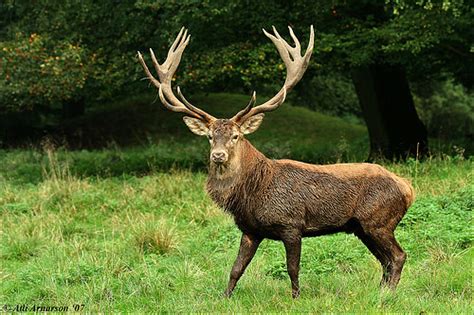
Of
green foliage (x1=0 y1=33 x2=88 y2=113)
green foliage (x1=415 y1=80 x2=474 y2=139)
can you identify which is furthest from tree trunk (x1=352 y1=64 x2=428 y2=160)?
green foliage (x1=0 y1=33 x2=88 y2=113)

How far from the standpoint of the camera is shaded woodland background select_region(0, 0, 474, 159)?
549 inches

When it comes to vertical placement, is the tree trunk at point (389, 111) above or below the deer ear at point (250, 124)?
below

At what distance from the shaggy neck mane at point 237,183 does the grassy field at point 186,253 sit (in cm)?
81

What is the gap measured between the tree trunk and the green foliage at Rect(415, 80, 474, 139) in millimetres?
4739

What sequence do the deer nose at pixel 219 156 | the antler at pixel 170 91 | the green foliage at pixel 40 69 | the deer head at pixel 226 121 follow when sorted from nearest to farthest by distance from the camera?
the deer nose at pixel 219 156 < the deer head at pixel 226 121 < the antler at pixel 170 91 < the green foliage at pixel 40 69

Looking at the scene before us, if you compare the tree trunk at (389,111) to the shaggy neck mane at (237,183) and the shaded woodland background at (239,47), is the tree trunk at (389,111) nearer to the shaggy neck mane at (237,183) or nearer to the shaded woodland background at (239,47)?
the shaded woodland background at (239,47)

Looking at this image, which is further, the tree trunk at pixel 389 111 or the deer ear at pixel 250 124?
the tree trunk at pixel 389 111

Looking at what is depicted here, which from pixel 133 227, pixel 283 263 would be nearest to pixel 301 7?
pixel 133 227

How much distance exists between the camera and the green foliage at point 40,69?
50.0 ft

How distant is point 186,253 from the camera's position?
8445 mm

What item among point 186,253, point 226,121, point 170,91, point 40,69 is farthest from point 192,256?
point 40,69

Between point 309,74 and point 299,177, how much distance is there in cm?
1053

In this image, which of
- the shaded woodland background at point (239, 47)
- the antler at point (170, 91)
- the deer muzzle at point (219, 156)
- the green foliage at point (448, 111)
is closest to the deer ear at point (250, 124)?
the antler at point (170, 91)

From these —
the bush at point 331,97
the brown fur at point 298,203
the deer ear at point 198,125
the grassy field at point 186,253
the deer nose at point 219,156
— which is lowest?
the bush at point 331,97
